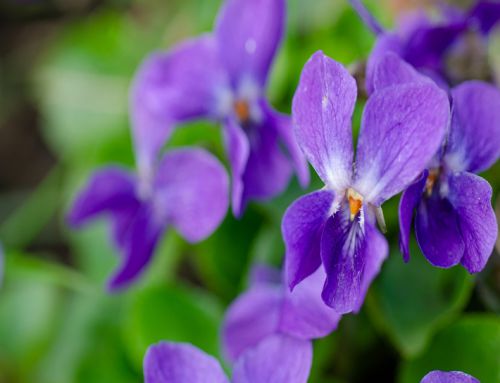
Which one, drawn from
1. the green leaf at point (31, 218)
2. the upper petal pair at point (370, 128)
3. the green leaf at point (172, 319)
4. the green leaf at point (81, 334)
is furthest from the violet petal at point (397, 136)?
the green leaf at point (31, 218)

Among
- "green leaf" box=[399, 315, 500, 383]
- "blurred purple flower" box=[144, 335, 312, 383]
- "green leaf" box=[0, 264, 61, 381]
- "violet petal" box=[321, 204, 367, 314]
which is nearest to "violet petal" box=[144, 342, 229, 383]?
"blurred purple flower" box=[144, 335, 312, 383]

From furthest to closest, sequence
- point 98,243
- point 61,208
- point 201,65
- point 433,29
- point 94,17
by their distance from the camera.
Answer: point 94,17 < point 61,208 < point 98,243 < point 201,65 < point 433,29

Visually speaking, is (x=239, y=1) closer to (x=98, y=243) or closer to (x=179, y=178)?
(x=179, y=178)

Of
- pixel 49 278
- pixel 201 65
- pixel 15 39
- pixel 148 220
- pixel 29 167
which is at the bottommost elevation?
pixel 29 167

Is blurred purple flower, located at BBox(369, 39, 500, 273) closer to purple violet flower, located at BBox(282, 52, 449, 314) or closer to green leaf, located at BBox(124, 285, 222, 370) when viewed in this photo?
purple violet flower, located at BBox(282, 52, 449, 314)

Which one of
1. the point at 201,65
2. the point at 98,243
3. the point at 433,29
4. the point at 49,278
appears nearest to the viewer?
the point at 433,29

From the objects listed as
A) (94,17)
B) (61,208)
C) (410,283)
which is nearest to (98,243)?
(61,208)
